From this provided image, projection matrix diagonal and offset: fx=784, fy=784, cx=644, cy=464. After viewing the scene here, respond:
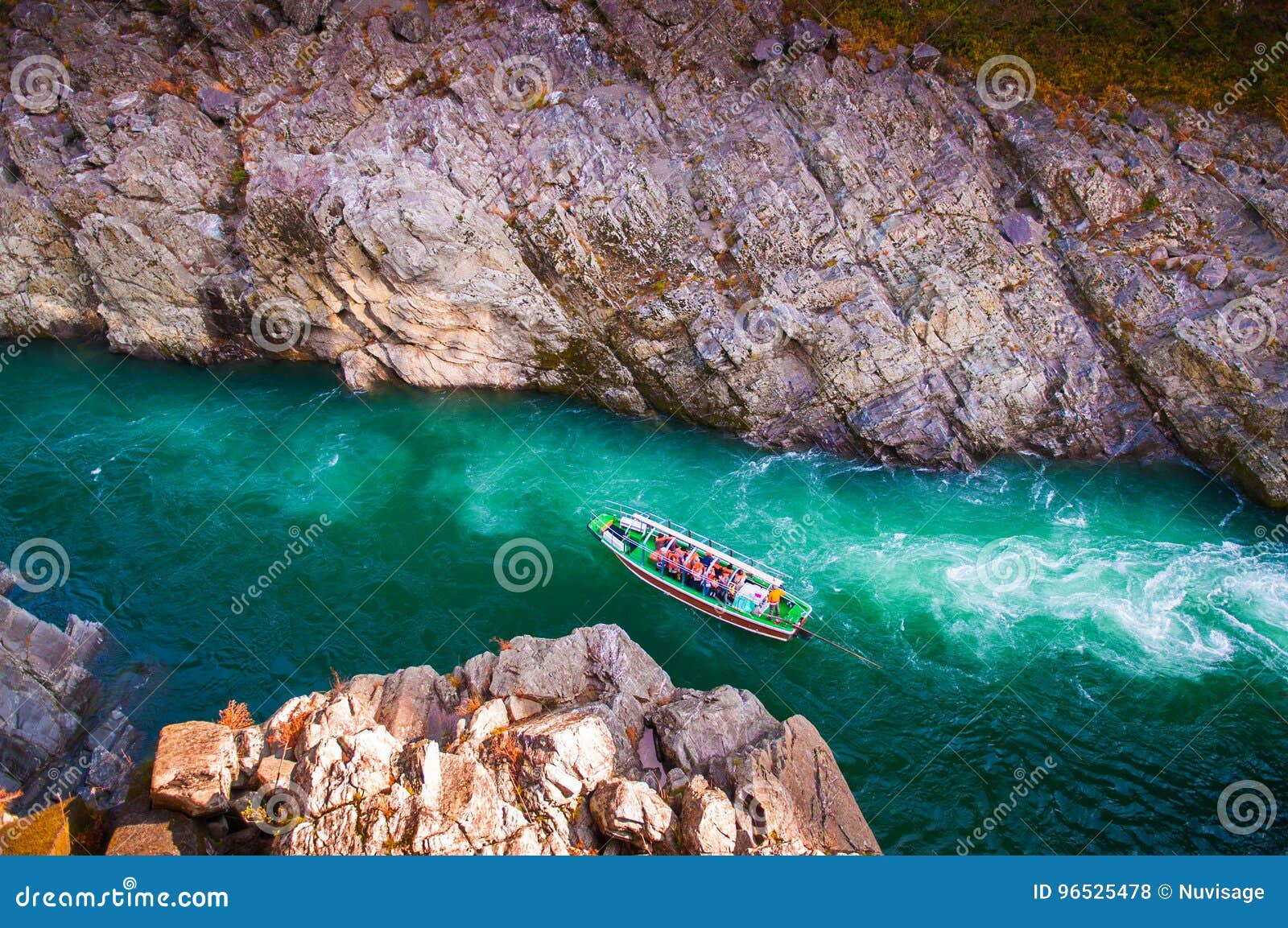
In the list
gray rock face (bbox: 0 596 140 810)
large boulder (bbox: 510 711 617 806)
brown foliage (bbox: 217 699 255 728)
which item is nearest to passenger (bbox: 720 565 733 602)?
large boulder (bbox: 510 711 617 806)

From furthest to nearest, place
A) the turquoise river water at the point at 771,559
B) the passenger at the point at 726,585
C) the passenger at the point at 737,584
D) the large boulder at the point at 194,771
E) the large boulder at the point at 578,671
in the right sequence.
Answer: the passenger at the point at 726,585
the passenger at the point at 737,584
the turquoise river water at the point at 771,559
the large boulder at the point at 578,671
the large boulder at the point at 194,771

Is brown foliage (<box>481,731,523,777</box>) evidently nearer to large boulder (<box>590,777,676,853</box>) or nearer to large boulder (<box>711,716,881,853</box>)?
large boulder (<box>590,777,676,853</box>)

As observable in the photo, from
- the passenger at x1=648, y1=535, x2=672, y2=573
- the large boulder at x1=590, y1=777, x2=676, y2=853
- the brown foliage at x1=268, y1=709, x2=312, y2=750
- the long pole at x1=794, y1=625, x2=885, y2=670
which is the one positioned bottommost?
the brown foliage at x1=268, y1=709, x2=312, y2=750

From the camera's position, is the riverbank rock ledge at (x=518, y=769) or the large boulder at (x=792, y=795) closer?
the riverbank rock ledge at (x=518, y=769)

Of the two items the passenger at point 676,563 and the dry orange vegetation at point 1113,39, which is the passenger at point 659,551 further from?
the dry orange vegetation at point 1113,39

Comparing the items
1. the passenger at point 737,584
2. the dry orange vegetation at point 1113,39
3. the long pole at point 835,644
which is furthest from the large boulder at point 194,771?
the dry orange vegetation at point 1113,39

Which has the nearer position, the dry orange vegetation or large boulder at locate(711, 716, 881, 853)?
large boulder at locate(711, 716, 881, 853)

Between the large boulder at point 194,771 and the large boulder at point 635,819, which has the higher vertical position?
the large boulder at point 635,819

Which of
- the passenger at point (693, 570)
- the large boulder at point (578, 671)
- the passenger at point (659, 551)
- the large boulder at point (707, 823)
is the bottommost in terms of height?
the passenger at point (659, 551)
